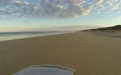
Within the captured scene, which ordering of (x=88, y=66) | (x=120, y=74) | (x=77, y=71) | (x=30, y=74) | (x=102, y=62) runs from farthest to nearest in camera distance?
(x=102, y=62)
(x=88, y=66)
(x=77, y=71)
(x=120, y=74)
(x=30, y=74)

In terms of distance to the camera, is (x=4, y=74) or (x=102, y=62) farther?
(x=102, y=62)

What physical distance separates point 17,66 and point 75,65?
8.82 ft

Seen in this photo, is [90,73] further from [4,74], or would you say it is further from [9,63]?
[9,63]

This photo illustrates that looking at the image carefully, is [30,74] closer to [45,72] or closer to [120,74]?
[45,72]

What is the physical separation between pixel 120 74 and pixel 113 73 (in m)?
0.24

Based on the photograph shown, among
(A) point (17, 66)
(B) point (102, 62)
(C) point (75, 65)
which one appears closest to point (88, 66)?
(C) point (75, 65)

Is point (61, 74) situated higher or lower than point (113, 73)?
higher

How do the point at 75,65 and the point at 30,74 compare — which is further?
the point at 75,65

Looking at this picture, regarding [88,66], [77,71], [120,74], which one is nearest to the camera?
[120,74]

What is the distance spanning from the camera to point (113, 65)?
5.81 m

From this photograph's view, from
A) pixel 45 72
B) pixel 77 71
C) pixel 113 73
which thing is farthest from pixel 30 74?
pixel 113 73

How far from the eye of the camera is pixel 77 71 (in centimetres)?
513

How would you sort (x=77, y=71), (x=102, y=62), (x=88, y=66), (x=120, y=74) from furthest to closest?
(x=102, y=62)
(x=88, y=66)
(x=77, y=71)
(x=120, y=74)

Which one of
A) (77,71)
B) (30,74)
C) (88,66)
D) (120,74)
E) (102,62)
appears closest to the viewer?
(30,74)
